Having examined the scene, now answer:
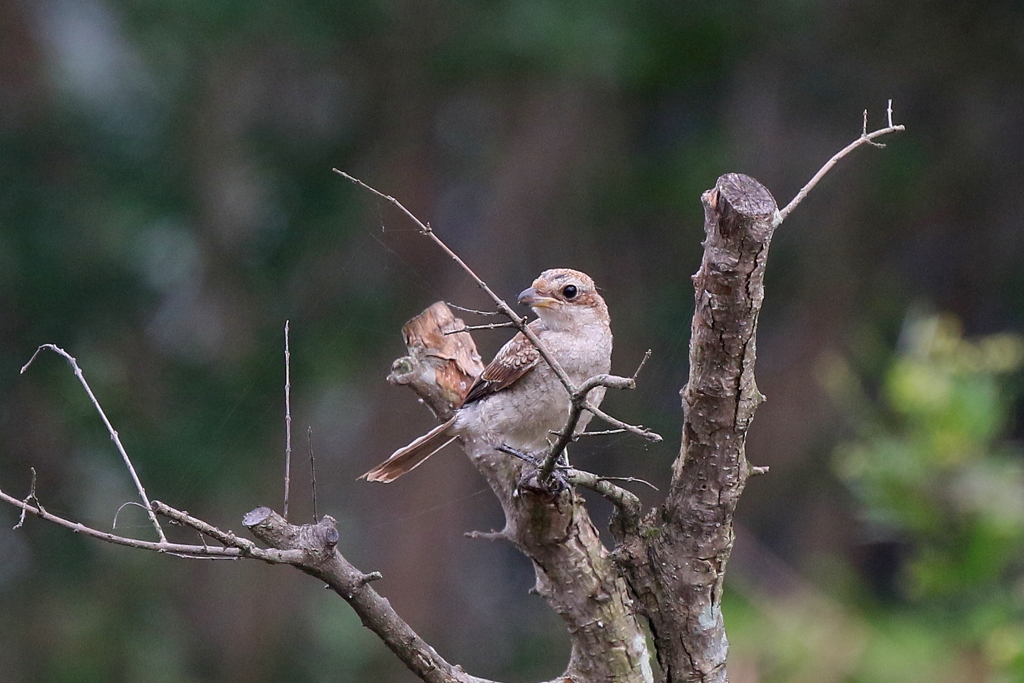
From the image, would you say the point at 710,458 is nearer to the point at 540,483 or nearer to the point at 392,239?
the point at 540,483

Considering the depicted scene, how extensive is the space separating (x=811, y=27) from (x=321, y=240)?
Answer: 4028mm

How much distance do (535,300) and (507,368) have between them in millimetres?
212

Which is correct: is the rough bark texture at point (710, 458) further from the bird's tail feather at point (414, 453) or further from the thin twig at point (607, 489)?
the bird's tail feather at point (414, 453)

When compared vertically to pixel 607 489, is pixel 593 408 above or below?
above

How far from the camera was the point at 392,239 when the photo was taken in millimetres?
6883

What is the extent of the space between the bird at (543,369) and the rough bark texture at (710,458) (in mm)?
725

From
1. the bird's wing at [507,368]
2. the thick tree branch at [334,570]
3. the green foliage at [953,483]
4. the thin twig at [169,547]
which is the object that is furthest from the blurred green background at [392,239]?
the thin twig at [169,547]

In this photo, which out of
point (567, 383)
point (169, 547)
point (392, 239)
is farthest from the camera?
point (392, 239)

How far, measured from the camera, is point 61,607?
8.32m

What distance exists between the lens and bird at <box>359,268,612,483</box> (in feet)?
11.0

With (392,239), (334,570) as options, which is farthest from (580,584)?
(392,239)

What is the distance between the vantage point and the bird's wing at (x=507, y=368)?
3.39m

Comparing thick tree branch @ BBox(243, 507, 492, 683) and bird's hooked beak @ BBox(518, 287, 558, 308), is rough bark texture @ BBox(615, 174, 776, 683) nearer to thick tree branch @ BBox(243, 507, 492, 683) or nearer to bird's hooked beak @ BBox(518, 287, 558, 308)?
thick tree branch @ BBox(243, 507, 492, 683)

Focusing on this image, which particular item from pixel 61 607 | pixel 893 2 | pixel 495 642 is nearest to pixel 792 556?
pixel 495 642
